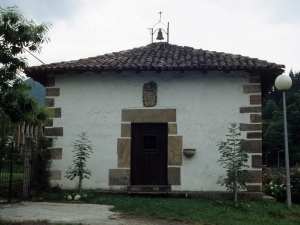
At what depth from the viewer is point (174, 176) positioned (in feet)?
31.2

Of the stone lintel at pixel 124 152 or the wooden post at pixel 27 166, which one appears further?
the stone lintel at pixel 124 152

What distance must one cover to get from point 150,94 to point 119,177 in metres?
2.40

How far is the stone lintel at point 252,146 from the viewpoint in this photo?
9375 mm

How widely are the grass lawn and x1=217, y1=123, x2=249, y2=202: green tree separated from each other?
1.72 ft

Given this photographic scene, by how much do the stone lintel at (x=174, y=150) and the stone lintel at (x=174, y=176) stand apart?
132 mm

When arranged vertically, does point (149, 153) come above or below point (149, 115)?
below

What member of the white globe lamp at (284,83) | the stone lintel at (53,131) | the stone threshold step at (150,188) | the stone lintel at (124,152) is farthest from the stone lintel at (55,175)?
the white globe lamp at (284,83)

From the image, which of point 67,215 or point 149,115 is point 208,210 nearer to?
point 67,215

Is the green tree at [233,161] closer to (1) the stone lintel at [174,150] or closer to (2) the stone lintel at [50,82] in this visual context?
(1) the stone lintel at [174,150]

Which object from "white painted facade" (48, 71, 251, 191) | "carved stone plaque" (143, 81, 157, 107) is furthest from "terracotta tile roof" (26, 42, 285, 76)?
"carved stone plaque" (143, 81, 157, 107)

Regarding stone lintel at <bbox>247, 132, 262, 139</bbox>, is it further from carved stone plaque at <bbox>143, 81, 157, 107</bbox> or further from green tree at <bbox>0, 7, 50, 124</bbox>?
green tree at <bbox>0, 7, 50, 124</bbox>

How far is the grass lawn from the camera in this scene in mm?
6570

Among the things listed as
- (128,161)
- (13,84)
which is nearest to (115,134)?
(128,161)

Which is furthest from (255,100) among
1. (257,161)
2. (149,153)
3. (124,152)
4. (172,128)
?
(124,152)
